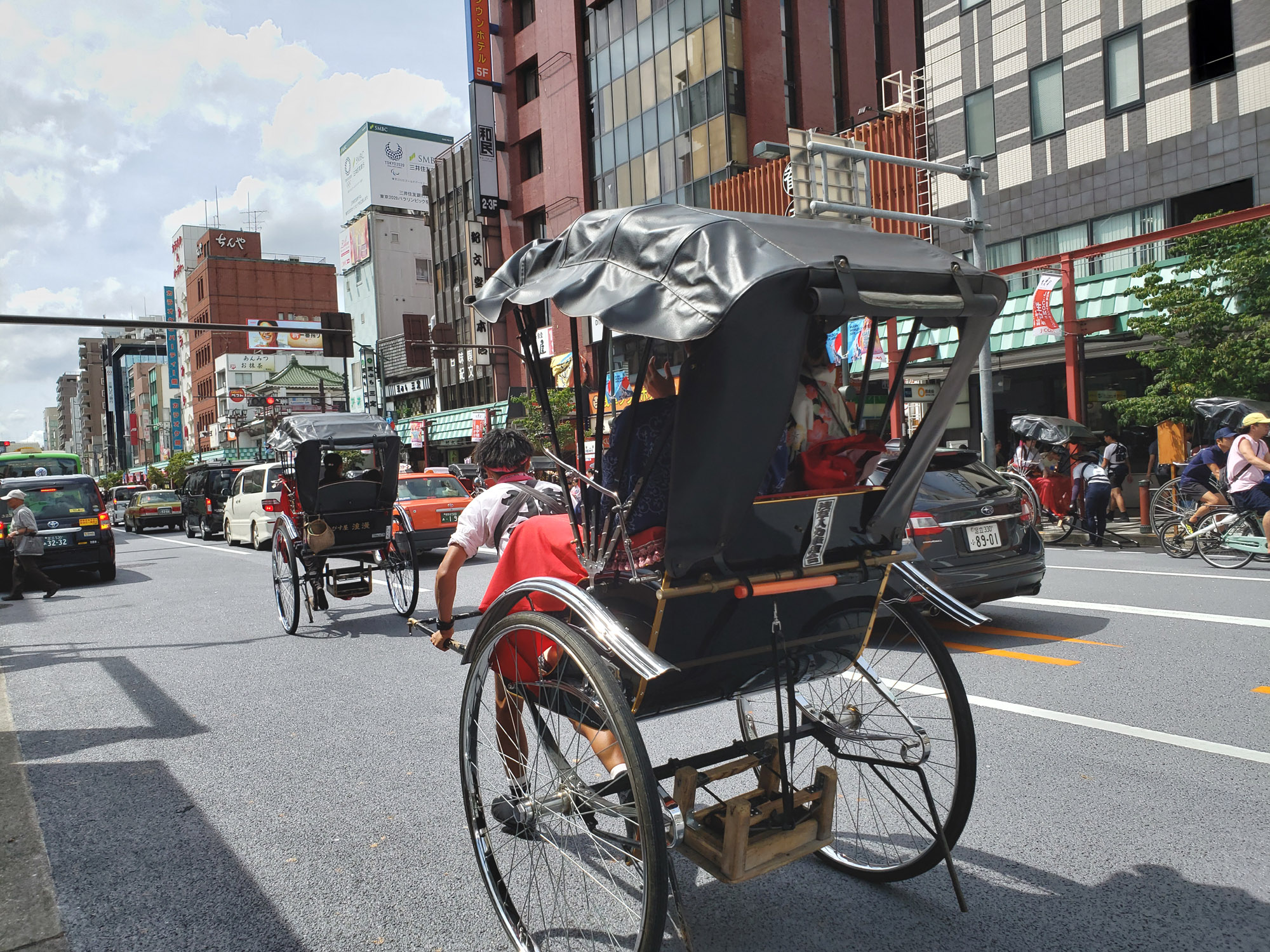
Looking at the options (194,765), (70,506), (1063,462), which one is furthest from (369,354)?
(194,765)

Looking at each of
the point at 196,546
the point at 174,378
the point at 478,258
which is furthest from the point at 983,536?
the point at 174,378

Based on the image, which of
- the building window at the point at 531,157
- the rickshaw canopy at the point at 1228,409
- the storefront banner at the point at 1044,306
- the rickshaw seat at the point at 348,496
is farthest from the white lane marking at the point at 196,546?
the building window at the point at 531,157

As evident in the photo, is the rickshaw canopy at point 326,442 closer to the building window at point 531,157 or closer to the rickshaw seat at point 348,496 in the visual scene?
the rickshaw seat at point 348,496

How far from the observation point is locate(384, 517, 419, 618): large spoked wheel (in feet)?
30.7

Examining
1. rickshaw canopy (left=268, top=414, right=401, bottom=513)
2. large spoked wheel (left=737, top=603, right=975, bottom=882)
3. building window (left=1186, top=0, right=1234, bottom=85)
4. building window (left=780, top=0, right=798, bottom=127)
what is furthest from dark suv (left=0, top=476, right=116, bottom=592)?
building window (left=780, top=0, right=798, bottom=127)

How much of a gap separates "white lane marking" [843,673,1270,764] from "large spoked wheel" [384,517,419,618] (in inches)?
222

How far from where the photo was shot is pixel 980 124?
2406 cm

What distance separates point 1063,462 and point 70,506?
16.7 metres

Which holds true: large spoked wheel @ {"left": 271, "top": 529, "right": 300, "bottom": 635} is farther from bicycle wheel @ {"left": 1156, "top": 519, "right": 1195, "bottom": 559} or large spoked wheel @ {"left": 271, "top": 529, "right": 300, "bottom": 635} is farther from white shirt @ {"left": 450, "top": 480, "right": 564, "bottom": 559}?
bicycle wheel @ {"left": 1156, "top": 519, "right": 1195, "bottom": 559}

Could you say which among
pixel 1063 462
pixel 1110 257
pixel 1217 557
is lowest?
pixel 1217 557

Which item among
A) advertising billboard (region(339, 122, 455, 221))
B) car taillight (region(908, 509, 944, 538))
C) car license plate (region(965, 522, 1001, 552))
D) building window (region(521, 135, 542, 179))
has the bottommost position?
car license plate (region(965, 522, 1001, 552))

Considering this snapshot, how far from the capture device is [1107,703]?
5352mm

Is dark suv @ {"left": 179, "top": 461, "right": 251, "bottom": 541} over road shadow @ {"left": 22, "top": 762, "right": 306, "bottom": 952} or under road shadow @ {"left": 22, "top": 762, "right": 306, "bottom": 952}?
over

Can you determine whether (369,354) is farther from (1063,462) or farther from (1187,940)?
(1187,940)
